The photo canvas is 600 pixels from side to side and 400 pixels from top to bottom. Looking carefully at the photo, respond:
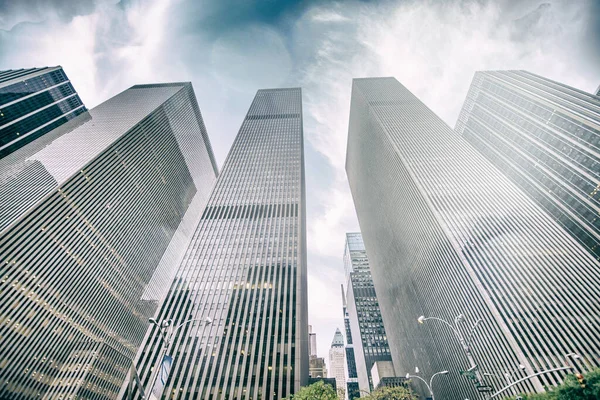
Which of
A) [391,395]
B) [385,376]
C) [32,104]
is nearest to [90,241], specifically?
[32,104]

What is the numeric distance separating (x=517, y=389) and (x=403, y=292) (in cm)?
4907

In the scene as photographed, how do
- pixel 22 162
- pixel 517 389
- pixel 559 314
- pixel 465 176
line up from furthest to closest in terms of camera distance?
pixel 22 162 < pixel 465 176 < pixel 559 314 < pixel 517 389

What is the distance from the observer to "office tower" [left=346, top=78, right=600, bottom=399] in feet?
140

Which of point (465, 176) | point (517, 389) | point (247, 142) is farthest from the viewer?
point (247, 142)

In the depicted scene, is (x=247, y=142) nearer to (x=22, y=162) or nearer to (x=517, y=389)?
(x=22, y=162)

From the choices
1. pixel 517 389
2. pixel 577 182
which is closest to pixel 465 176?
pixel 577 182

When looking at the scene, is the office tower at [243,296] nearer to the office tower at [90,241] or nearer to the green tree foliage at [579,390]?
the office tower at [90,241]

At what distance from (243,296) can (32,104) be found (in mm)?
107723

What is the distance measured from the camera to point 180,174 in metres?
144

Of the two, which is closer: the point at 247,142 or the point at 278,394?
the point at 278,394

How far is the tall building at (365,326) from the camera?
134750mm

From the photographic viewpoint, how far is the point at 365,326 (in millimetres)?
146500

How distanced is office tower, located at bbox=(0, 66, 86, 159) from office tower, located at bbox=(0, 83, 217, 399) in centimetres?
494

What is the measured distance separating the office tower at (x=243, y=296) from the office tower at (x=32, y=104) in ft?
226
